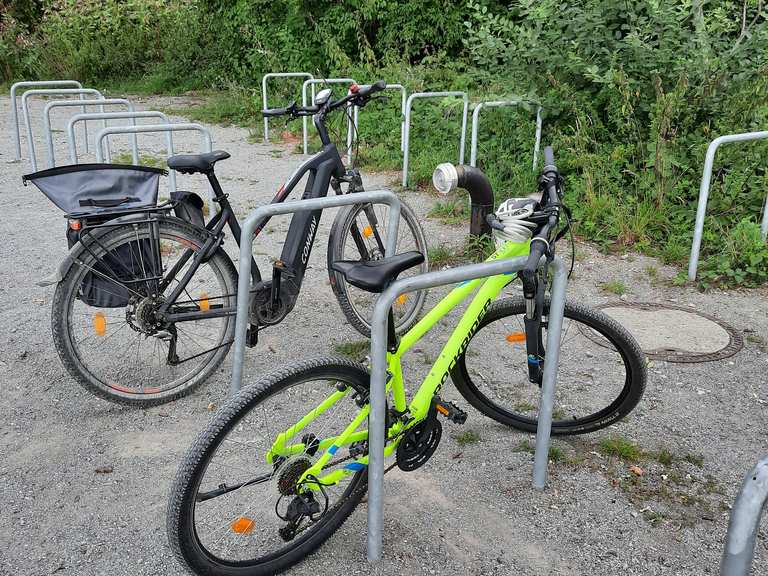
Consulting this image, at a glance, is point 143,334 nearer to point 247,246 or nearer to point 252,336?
point 252,336

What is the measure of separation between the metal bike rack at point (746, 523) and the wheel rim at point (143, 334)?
2.68m

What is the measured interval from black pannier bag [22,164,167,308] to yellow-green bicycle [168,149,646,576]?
3.27 feet

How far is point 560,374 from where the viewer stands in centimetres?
390

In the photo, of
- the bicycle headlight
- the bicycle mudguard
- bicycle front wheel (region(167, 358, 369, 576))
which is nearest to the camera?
bicycle front wheel (region(167, 358, 369, 576))

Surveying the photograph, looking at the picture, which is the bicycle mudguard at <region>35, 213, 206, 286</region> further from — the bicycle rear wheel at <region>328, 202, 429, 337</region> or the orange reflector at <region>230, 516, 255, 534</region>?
the orange reflector at <region>230, 516, 255, 534</region>

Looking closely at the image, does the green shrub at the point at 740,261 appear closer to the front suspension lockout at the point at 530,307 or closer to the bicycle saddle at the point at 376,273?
the front suspension lockout at the point at 530,307

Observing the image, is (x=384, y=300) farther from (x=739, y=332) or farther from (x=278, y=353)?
(x=739, y=332)

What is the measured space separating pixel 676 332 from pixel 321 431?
101 inches

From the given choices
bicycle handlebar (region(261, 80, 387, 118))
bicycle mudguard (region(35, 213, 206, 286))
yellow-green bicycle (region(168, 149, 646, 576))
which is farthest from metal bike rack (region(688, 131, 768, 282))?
bicycle mudguard (region(35, 213, 206, 286))

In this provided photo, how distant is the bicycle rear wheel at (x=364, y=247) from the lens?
13.5ft

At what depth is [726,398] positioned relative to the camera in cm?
371

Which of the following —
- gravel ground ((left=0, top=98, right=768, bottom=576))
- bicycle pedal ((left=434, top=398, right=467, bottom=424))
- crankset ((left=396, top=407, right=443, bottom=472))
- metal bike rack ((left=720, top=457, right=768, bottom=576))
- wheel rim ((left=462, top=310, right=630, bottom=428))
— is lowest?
gravel ground ((left=0, top=98, right=768, bottom=576))

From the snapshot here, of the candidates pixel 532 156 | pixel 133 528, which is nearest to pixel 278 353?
pixel 133 528

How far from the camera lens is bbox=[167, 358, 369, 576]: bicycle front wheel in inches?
90.0
